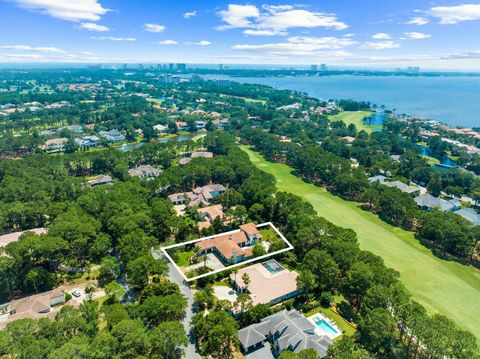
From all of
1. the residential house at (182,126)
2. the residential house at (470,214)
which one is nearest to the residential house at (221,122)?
the residential house at (182,126)

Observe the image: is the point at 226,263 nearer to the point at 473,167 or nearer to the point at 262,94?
the point at 473,167

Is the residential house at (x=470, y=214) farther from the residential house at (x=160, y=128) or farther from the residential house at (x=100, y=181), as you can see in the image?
the residential house at (x=160, y=128)

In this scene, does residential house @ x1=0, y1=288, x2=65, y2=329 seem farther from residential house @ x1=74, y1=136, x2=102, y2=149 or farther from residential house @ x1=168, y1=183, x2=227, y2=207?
residential house @ x1=74, y1=136, x2=102, y2=149

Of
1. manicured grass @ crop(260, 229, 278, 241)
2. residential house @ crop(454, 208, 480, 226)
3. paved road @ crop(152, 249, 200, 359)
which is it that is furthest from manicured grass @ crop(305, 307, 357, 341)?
residential house @ crop(454, 208, 480, 226)

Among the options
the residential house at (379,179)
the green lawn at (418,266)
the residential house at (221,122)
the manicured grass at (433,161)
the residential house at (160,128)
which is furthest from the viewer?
the residential house at (221,122)

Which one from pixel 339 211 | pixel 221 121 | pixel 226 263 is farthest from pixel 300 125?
pixel 226 263

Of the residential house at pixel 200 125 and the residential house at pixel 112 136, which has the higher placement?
the residential house at pixel 200 125
